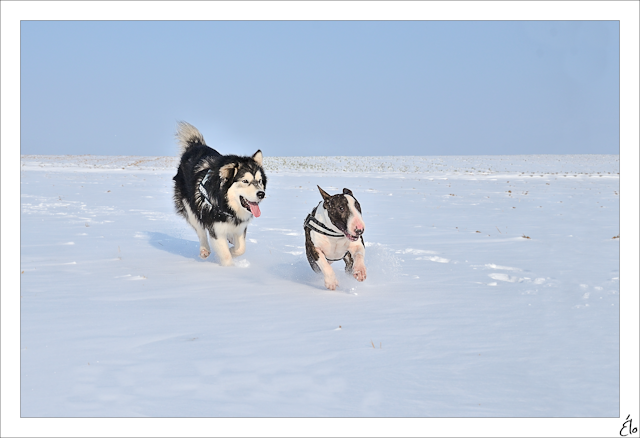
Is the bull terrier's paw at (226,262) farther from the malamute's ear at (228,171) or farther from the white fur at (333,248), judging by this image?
the white fur at (333,248)

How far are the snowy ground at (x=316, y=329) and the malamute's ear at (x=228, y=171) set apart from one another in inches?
48.3

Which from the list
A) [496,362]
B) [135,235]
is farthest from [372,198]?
[496,362]

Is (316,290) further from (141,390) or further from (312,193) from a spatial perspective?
(312,193)

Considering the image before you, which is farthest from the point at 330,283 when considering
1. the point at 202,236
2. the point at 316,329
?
the point at 202,236

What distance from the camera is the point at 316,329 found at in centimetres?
438

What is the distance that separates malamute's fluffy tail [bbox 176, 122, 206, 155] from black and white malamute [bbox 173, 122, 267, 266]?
0.97 metres

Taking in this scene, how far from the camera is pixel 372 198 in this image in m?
17.7

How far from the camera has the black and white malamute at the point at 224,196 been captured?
6793mm

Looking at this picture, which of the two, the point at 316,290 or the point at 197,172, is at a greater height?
the point at 197,172

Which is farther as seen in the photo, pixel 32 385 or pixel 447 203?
pixel 447 203

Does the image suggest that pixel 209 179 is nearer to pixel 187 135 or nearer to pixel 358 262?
pixel 187 135

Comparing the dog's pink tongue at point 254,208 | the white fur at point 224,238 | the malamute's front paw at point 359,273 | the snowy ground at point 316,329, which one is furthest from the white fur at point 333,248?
the white fur at point 224,238

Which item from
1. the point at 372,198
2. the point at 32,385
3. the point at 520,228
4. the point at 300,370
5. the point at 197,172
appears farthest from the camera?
the point at 372,198

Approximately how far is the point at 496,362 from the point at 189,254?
217 inches
